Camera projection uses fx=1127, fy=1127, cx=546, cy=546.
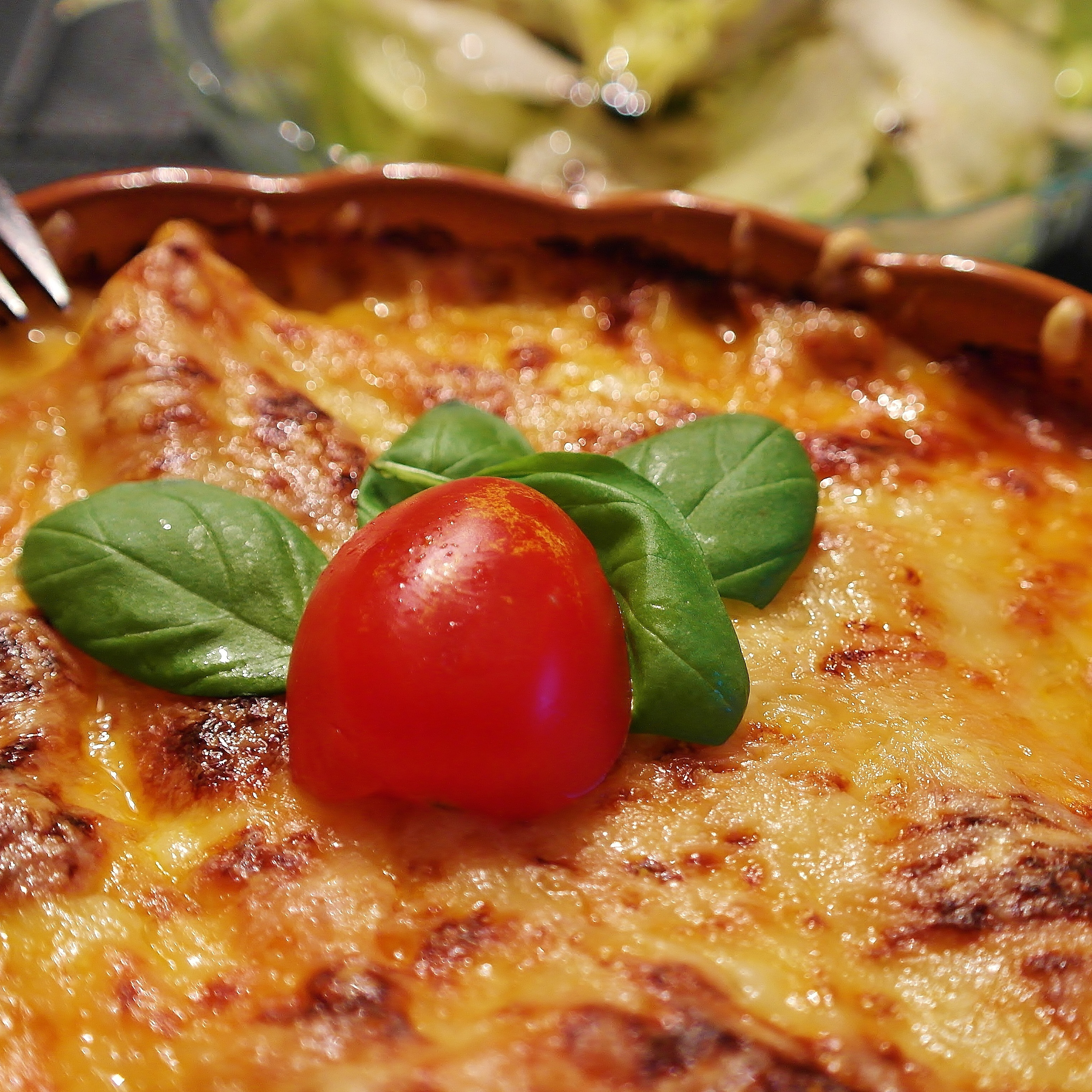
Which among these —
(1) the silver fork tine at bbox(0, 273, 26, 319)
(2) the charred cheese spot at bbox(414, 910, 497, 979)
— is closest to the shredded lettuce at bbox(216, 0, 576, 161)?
(1) the silver fork tine at bbox(0, 273, 26, 319)

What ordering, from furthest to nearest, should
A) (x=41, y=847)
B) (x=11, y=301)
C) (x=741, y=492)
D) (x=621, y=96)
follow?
(x=621, y=96), (x=11, y=301), (x=741, y=492), (x=41, y=847)

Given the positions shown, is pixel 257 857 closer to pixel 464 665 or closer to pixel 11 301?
pixel 464 665

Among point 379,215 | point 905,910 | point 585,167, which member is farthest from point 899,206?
point 905,910

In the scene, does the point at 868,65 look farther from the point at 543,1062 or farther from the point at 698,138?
the point at 543,1062

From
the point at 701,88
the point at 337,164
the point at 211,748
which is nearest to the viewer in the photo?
the point at 211,748

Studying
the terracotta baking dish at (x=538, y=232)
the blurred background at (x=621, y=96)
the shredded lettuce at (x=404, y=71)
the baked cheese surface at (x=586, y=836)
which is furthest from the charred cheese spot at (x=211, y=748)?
the shredded lettuce at (x=404, y=71)

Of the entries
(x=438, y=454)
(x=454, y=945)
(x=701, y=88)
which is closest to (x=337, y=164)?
(x=701, y=88)
